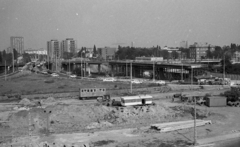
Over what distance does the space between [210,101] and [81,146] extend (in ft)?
46.4

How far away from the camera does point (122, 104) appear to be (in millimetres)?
20391

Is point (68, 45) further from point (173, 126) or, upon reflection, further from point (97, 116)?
point (173, 126)

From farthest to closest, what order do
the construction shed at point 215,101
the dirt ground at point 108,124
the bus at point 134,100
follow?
the construction shed at point 215,101 < the bus at point 134,100 < the dirt ground at point 108,124

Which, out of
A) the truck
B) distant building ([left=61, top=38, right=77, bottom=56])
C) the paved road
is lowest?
the paved road

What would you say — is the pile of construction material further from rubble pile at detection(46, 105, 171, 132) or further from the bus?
the bus

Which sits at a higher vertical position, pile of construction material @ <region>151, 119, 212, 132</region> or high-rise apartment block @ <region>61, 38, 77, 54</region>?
high-rise apartment block @ <region>61, 38, 77, 54</region>

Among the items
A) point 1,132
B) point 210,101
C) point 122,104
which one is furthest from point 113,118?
point 210,101

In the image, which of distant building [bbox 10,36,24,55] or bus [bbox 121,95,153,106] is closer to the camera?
bus [bbox 121,95,153,106]

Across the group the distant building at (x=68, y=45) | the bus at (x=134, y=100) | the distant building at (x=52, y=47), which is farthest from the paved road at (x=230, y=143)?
the distant building at (x=68, y=45)

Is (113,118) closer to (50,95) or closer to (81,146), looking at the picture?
Result: (81,146)

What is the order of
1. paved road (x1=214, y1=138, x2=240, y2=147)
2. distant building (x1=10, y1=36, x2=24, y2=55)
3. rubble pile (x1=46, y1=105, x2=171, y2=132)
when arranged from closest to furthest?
paved road (x1=214, y1=138, x2=240, y2=147) < rubble pile (x1=46, y1=105, x2=171, y2=132) < distant building (x1=10, y1=36, x2=24, y2=55)

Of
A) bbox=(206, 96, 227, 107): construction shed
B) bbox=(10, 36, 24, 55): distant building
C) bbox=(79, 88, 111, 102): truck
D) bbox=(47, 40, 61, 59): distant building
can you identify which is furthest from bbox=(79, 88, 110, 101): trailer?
bbox=(47, 40, 61, 59): distant building

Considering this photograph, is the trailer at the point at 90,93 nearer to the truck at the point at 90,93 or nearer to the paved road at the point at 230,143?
the truck at the point at 90,93

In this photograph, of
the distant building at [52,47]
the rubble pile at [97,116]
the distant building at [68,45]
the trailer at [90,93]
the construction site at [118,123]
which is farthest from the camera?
the distant building at [68,45]
